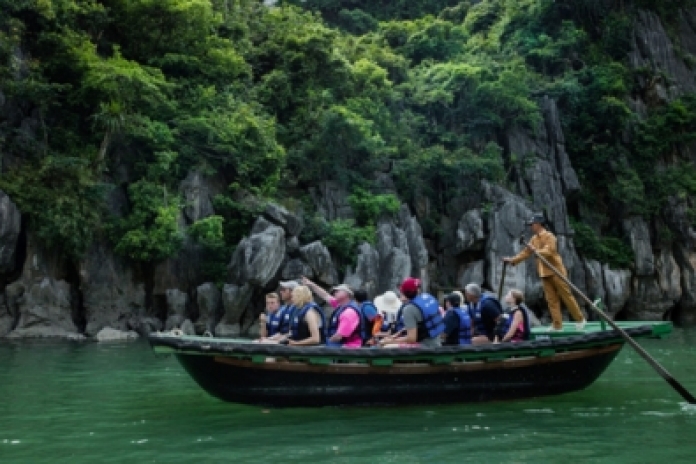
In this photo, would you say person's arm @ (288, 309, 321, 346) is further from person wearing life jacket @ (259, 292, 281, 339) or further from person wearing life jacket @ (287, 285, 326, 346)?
person wearing life jacket @ (259, 292, 281, 339)

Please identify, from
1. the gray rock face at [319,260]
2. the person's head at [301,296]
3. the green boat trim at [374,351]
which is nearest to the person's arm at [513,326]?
the green boat trim at [374,351]

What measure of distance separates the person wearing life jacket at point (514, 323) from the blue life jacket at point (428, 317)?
3.64ft

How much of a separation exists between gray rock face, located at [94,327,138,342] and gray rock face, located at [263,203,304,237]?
5887 millimetres

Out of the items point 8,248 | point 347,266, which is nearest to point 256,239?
point 347,266

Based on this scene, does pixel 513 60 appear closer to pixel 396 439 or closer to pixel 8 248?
pixel 8 248

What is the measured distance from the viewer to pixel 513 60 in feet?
114

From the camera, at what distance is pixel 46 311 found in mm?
21531

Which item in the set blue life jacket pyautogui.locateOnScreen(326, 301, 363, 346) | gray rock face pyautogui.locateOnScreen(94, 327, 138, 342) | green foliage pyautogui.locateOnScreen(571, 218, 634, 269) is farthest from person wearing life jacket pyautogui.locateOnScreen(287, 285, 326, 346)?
green foliage pyautogui.locateOnScreen(571, 218, 634, 269)

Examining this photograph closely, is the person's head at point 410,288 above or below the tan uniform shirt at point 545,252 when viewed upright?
below

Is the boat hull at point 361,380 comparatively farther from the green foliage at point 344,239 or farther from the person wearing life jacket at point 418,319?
the green foliage at point 344,239

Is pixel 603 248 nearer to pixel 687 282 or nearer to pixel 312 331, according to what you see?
pixel 687 282

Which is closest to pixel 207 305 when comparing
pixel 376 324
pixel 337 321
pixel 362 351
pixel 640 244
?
pixel 376 324

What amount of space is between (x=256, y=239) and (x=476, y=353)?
48.4 ft

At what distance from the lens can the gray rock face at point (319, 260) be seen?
2409 cm
